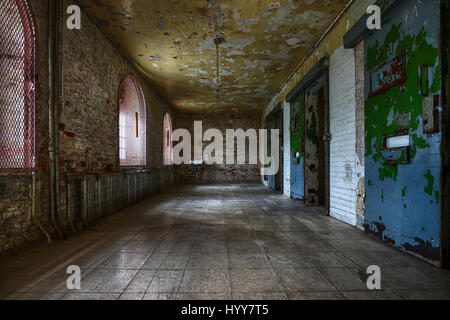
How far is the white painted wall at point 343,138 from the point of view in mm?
3648

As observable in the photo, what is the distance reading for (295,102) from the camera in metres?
6.45

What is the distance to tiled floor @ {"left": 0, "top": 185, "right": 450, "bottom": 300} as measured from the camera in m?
1.79

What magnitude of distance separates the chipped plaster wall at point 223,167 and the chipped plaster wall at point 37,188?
30.0 feet

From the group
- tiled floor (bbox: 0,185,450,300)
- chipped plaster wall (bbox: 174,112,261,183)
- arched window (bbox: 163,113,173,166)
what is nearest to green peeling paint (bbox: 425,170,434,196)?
tiled floor (bbox: 0,185,450,300)

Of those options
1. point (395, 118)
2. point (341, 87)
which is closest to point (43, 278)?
point (395, 118)

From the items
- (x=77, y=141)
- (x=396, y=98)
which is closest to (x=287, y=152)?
(x=396, y=98)

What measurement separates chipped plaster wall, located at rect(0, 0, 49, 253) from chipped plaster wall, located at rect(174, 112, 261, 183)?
30.0ft

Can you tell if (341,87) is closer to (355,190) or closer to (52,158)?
(355,190)

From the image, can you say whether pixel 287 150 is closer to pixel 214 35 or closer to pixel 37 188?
pixel 214 35

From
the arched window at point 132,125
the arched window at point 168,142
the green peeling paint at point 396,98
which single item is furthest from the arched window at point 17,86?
the arched window at point 168,142

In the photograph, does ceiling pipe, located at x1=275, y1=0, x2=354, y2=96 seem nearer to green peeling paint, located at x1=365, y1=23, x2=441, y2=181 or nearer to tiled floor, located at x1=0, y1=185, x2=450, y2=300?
green peeling paint, located at x1=365, y1=23, x2=441, y2=181

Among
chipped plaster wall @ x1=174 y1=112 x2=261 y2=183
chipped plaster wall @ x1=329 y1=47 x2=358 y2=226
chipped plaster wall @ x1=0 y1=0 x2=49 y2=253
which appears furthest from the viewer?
chipped plaster wall @ x1=174 y1=112 x2=261 y2=183

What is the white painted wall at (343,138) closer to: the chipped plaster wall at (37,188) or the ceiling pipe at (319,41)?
the ceiling pipe at (319,41)

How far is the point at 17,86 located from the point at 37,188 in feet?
4.20
